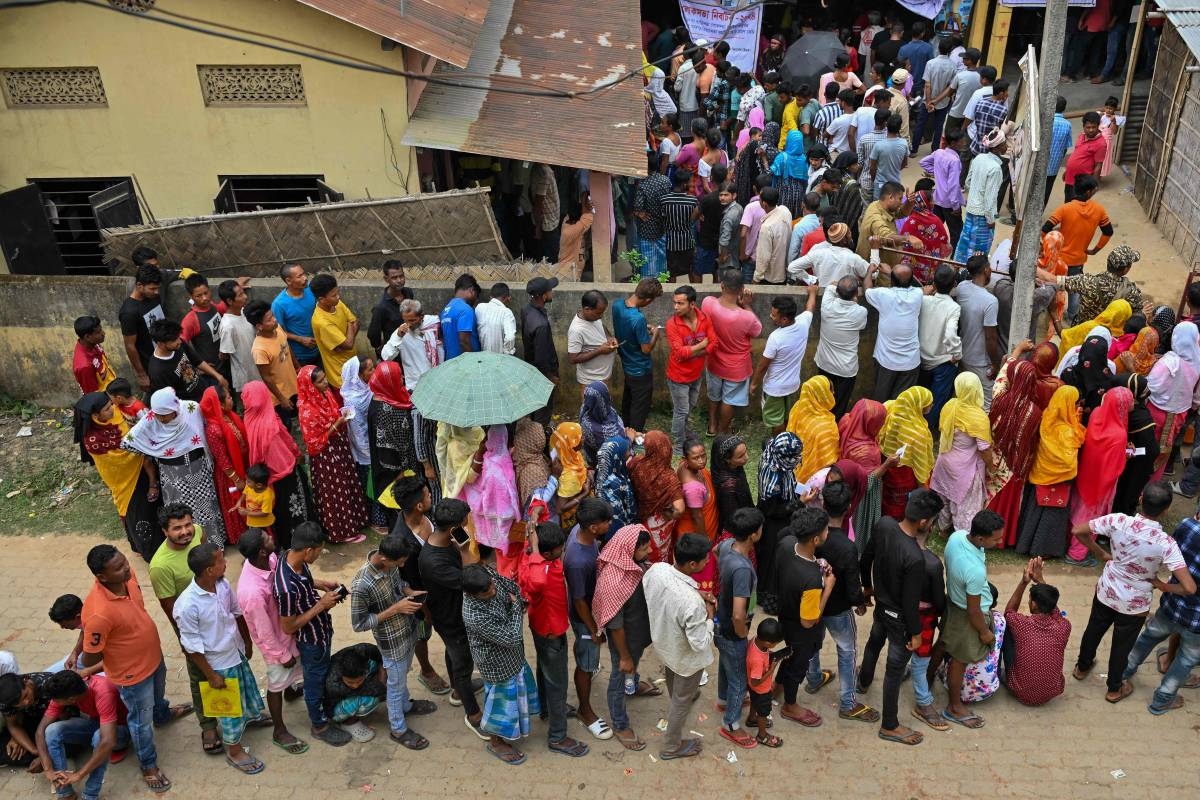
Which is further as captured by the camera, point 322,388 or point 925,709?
point 322,388

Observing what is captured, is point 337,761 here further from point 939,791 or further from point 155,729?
point 939,791

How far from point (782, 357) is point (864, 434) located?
1450 millimetres

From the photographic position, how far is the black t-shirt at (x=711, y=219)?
10.0m

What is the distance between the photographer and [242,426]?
7.15 metres

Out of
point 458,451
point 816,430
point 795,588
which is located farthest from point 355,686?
point 816,430

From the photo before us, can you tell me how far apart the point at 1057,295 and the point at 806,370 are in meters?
2.08

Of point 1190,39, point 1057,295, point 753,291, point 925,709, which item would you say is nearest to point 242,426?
point 753,291

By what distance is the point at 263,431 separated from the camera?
272 inches

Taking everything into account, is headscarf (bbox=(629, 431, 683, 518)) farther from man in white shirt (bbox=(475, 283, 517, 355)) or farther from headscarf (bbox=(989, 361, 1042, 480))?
headscarf (bbox=(989, 361, 1042, 480))

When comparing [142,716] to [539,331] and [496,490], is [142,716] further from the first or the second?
[539,331]

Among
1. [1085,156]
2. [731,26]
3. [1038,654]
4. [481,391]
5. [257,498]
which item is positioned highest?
[731,26]

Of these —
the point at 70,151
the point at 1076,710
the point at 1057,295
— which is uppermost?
the point at 70,151

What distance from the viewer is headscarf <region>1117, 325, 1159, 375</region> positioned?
732 cm

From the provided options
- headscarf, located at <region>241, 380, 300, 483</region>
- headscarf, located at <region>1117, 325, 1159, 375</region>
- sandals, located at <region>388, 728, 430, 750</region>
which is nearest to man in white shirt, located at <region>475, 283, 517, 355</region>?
headscarf, located at <region>241, 380, 300, 483</region>
